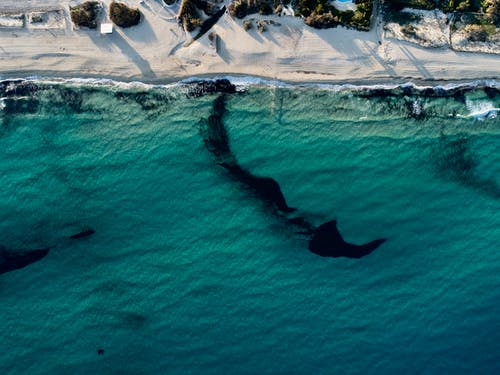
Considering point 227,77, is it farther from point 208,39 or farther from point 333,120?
point 333,120

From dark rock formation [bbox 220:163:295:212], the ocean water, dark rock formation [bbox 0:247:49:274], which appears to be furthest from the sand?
dark rock formation [bbox 0:247:49:274]

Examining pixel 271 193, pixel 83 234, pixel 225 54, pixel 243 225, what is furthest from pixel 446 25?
pixel 83 234

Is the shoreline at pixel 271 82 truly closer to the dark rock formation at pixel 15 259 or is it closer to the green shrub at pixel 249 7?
the green shrub at pixel 249 7

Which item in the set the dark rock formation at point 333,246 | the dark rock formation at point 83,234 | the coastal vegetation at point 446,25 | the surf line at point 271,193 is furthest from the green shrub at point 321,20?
the dark rock formation at point 83,234

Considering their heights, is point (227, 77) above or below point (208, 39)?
below

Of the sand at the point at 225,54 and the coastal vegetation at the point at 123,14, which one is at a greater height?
the coastal vegetation at the point at 123,14

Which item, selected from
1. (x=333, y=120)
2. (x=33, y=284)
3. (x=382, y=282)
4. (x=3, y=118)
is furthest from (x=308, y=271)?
(x=3, y=118)

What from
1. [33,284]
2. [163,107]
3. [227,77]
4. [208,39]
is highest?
[208,39]
